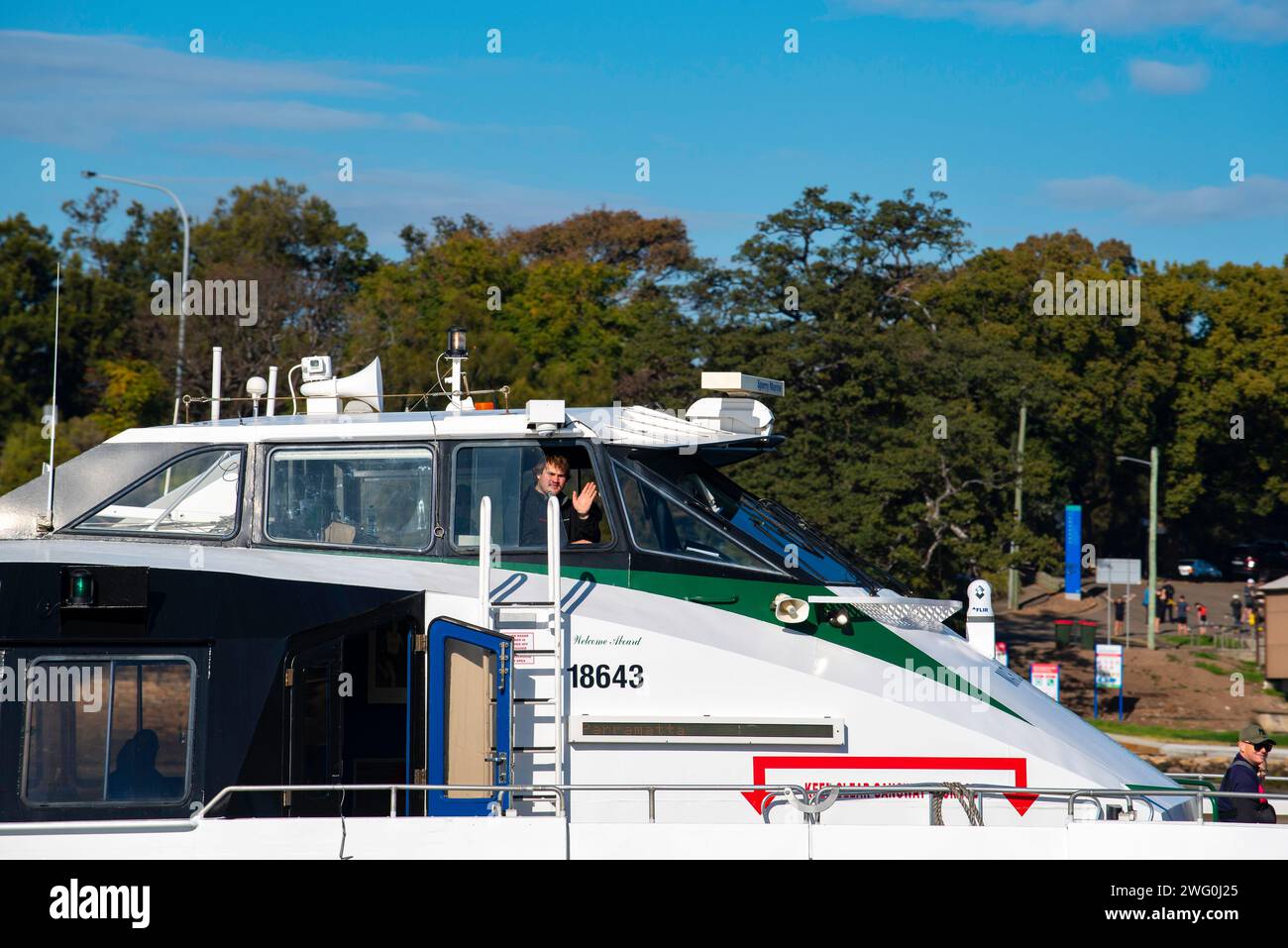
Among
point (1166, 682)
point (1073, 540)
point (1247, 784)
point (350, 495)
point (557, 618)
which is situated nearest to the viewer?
point (557, 618)

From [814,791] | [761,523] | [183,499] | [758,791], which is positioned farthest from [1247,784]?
[183,499]

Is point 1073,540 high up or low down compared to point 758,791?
down

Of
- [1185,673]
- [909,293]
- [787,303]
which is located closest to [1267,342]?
[909,293]

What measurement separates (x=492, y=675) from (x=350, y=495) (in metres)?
1.70

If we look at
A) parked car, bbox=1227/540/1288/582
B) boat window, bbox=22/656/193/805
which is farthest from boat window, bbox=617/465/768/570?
parked car, bbox=1227/540/1288/582

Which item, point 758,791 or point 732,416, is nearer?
point 758,791

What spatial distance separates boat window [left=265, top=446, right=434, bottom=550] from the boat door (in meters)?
0.94

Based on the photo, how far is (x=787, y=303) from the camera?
37344 mm

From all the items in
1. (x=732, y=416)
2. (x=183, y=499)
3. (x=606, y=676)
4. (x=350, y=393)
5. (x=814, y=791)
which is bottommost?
(x=814, y=791)

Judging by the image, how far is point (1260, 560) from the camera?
7056 cm

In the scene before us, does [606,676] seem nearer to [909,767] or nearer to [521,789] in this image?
[521,789]

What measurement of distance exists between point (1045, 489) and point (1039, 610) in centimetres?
2162

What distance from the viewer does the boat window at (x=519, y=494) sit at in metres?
9.05

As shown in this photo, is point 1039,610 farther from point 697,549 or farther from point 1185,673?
point 697,549
